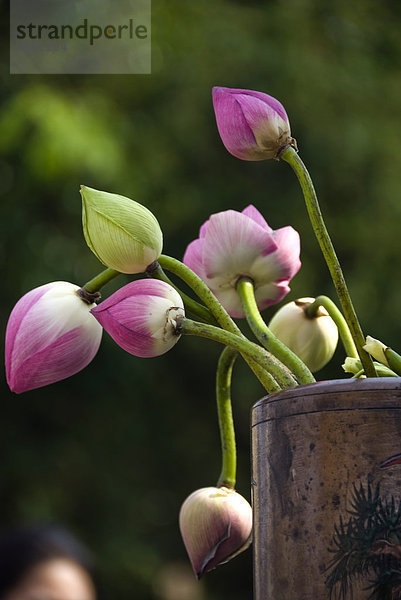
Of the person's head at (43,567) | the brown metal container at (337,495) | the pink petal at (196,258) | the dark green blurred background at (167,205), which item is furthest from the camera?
the dark green blurred background at (167,205)

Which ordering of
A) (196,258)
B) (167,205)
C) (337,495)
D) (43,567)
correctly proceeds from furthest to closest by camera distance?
(167,205), (43,567), (196,258), (337,495)

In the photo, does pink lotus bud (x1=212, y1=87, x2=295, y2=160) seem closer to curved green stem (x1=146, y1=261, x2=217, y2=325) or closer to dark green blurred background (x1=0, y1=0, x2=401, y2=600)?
curved green stem (x1=146, y1=261, x2=217, y2=325)

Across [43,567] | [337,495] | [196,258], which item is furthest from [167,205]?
[337,495]

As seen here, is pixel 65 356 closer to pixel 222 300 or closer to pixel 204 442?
pixel 222 300

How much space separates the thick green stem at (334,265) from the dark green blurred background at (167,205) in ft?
5.48

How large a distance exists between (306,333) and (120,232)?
97mm

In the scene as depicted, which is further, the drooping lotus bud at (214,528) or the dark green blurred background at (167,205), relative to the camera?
the dark green blurred background at (167,205)

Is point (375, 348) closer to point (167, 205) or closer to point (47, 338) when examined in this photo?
point (47, 338)

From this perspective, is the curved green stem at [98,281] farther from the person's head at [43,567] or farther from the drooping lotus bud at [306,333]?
the person's head at [43,567]

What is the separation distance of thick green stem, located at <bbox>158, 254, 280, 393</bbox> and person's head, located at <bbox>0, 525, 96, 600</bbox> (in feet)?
3.41

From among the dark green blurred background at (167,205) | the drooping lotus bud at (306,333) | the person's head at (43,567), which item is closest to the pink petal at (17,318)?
the drooping lotus bud at (306,333)

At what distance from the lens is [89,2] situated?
2.18 metres

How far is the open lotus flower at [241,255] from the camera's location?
335mm

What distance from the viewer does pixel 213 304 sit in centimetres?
31
